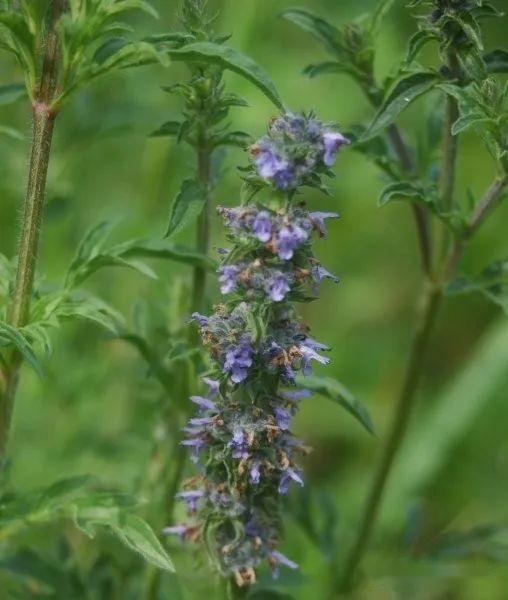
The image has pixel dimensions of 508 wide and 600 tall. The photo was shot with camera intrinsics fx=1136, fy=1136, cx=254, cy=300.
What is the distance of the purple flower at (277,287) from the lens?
2.89 meters

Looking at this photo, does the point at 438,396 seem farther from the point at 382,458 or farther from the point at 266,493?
the point at 266,493

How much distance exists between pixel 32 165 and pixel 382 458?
1.81 metres

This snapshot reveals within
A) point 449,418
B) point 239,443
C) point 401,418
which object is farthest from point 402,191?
point 449,418

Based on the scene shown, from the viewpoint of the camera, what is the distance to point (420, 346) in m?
4.08

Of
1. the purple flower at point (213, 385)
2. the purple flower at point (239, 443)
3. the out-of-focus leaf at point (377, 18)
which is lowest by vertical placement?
the purple flower at point (239, 443)

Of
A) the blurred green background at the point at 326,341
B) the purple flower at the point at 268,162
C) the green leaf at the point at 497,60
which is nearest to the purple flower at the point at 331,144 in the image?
the purple flower at the point at 268,162

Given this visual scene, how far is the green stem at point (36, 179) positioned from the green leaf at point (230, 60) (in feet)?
1.16

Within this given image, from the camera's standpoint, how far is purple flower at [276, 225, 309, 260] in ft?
9.38

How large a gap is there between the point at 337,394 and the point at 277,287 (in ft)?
2.43

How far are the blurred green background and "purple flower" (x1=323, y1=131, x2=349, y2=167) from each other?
130 centimetres

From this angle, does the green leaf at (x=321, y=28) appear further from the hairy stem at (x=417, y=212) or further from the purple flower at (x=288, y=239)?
the purple flower at (x=288, y=239)

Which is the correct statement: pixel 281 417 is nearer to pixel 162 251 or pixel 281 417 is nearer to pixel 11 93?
pixel 162 251

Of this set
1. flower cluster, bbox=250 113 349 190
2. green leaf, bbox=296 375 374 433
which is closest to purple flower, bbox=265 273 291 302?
flower cluster, bbox=250 113 349 190

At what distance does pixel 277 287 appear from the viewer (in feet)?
9.51
